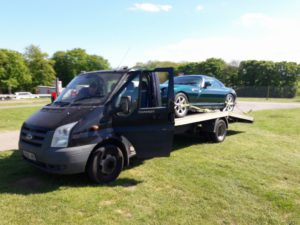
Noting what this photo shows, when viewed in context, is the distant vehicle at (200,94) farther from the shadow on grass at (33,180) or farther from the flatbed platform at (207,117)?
the shadow on grass at (33,180)

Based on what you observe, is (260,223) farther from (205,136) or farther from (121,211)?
(205,136)

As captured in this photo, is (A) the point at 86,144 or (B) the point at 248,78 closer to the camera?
(A) the point at 86,144

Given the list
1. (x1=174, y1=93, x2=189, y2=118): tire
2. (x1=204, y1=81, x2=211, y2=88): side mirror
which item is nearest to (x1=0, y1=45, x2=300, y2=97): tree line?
(x1=204, y1=81, x2=211, y2=88): side mirror

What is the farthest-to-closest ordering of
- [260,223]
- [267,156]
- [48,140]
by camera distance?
[267,156] < [48,140] < [260,223]

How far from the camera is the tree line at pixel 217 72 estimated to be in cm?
5169

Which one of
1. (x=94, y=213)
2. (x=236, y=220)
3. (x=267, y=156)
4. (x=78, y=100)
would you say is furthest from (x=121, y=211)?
(x=267, y=156)

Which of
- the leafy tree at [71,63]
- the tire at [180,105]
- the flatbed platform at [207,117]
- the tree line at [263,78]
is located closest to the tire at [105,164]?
the flatbed platform at [207,117]

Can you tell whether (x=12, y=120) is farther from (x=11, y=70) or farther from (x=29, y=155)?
(x=11, y=70)

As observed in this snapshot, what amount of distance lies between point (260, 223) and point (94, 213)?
2.28 m

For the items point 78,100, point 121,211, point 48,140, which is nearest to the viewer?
point 121,211

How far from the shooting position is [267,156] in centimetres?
734

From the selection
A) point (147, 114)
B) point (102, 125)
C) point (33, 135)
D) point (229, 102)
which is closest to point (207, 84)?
point (229, 102)

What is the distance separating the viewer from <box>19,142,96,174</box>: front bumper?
15.4ft

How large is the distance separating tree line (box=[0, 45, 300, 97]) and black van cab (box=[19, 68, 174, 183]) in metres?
39.7
